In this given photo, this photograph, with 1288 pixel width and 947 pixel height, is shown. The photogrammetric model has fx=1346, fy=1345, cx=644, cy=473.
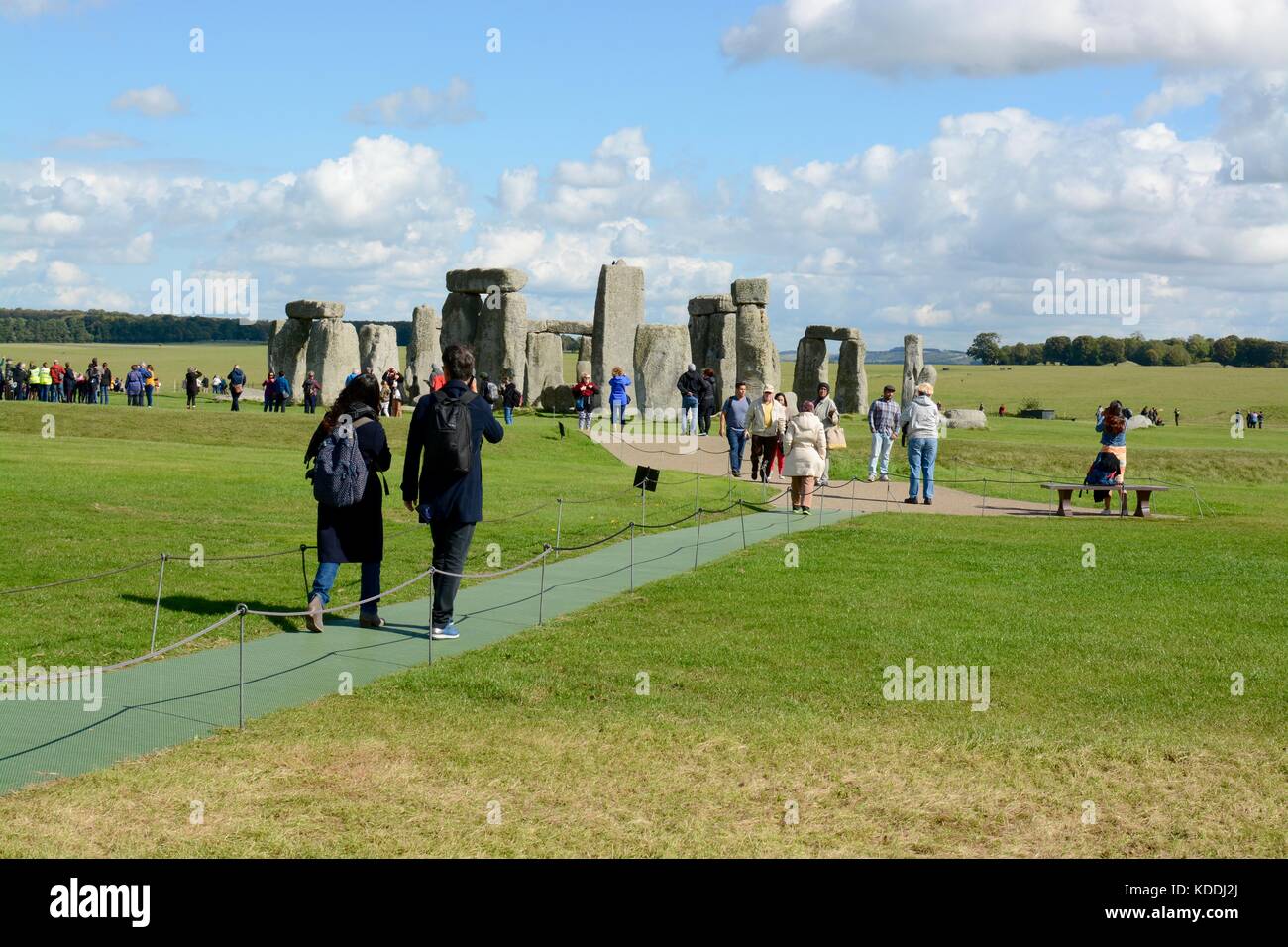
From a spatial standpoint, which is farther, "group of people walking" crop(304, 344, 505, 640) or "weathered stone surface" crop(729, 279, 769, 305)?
"weathered stone surface" crop(729, 279, 769, 305)

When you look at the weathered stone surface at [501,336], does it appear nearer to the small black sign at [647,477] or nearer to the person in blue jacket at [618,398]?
the person in blue jacket at [618,398]

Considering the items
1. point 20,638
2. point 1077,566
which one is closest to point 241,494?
point 20,638

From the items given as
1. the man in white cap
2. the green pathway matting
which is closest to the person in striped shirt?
the man in white cap

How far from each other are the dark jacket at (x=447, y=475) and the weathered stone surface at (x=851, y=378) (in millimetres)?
38605

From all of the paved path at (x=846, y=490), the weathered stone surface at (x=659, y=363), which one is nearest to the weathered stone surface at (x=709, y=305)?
the weathered stone surface at (x=659, y=363)

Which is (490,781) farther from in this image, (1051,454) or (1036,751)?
(1051,454)

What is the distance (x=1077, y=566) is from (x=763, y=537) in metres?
3.99

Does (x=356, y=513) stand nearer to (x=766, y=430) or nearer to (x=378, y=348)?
(x=766, y=430)

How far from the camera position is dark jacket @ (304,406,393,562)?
10.3 metres

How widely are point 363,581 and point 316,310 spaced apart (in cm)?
3420

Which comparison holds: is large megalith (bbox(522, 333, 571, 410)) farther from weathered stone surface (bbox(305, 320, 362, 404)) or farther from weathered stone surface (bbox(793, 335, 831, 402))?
weathered stone surface (bbox(793, 335, 831, 402))

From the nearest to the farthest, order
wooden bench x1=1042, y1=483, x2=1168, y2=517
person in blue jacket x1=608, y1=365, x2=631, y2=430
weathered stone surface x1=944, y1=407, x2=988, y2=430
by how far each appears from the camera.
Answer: wooden bench x1=1042, y1=483, x2=1168, y2=517, person in blue jacket x1=608, y1=365, x2=631, y2=430, weathered stone surface x1=944, y1=407, x2=988, y2=430

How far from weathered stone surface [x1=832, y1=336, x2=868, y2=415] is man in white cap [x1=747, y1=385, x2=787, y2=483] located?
976 inches

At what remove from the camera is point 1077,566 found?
1465 cm
